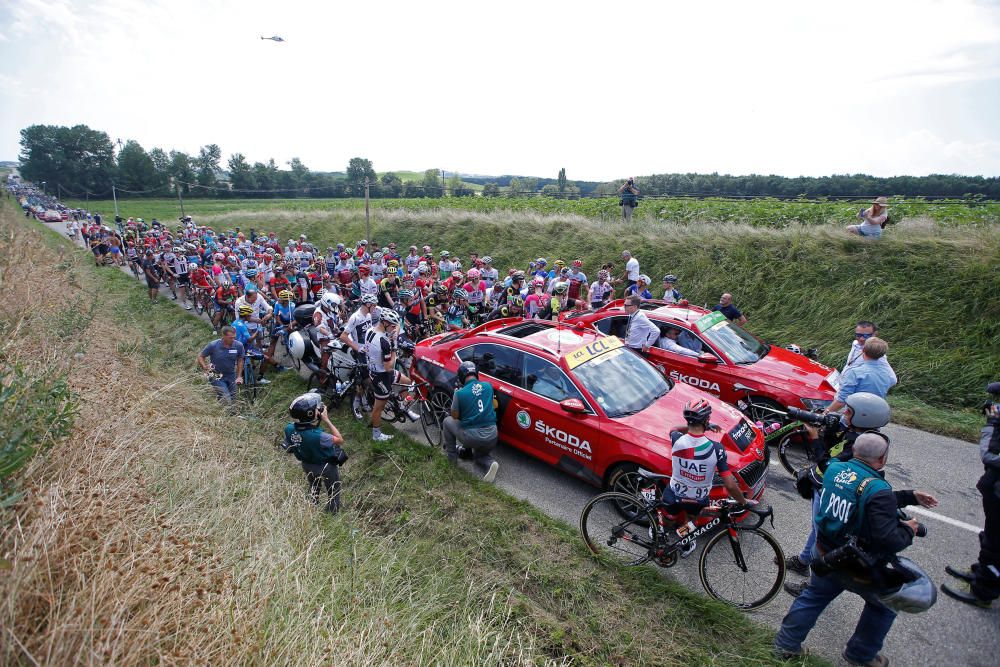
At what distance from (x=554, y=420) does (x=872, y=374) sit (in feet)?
11.9

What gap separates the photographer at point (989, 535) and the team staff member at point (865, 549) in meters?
1.38

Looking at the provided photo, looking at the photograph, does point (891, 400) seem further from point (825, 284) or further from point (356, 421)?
point (356, 421)

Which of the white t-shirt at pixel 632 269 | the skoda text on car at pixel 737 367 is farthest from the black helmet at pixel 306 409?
the white t-shirt at pixel 632 269

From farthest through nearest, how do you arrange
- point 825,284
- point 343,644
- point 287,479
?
point 825,284 → point 287,479 → point 343,644

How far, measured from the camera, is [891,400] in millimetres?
8547

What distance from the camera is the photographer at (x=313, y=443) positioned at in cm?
479

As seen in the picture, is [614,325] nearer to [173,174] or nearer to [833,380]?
[833,380]

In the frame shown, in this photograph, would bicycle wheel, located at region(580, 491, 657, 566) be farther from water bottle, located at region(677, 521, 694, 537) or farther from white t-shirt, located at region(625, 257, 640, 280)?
white t-shirt, located at region(625, 257, 640, 280)

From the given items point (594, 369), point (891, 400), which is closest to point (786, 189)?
point (891, 400)

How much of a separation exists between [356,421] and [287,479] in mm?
2178

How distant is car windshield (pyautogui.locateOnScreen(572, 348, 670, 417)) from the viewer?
5.70m

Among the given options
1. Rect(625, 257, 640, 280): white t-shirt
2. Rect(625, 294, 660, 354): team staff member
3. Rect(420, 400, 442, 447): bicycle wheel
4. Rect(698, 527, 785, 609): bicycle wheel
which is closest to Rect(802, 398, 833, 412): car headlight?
Rect(625, 294, 660, 354): team staff member

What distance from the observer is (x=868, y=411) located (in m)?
4.41

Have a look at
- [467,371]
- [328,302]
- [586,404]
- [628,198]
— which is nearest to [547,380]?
[586,404]
